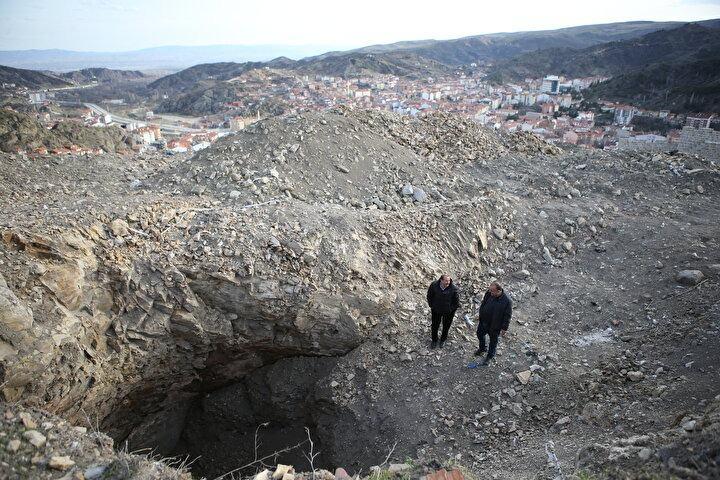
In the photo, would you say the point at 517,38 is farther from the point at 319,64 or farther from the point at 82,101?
the point at 82,101

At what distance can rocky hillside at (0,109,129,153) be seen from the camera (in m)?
15.8

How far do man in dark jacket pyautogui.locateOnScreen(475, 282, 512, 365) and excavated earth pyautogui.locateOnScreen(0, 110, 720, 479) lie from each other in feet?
1.93

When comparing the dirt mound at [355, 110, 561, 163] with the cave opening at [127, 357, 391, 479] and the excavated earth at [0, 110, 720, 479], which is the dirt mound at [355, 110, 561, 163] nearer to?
the excavated earth at [0, 110, 720, 479]

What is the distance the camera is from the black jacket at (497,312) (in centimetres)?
559

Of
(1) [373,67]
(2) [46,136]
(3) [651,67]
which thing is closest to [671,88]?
(3) [651,67]

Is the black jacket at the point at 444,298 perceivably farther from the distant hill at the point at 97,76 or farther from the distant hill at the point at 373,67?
the distant hill at the point at 97,76

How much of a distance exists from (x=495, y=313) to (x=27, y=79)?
9295 centimetres

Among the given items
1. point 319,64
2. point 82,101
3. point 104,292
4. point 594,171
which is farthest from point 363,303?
point 319,64

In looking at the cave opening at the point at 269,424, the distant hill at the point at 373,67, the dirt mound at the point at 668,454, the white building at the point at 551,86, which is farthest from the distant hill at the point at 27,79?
the dirt mound at the point at 668,454

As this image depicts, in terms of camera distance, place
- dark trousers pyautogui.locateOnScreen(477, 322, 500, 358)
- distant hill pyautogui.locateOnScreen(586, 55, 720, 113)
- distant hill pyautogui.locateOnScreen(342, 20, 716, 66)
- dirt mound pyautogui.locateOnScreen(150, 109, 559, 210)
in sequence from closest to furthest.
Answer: dark trousers pyautogui.locateOnScreen(477, 322, 500, 358)
dirt mound pyautogui.locateOnScreen(150, 109, 559, 210)
distant hill pyautogui.locateOnScreen(586, 55, 720, 113)
distant hill pyautogui.locateOnScreen(342, 20, 716, 66)

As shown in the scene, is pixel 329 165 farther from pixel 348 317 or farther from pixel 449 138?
pixel 449 138

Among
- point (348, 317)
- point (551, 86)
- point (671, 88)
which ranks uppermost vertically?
point (551, 86)

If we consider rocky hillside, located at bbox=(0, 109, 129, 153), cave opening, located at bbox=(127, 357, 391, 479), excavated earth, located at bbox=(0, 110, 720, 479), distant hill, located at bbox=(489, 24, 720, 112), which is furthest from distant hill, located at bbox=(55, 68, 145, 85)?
cave opening, located at bbox=(127, 357, 391, 479)

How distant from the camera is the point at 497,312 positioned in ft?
18.5
